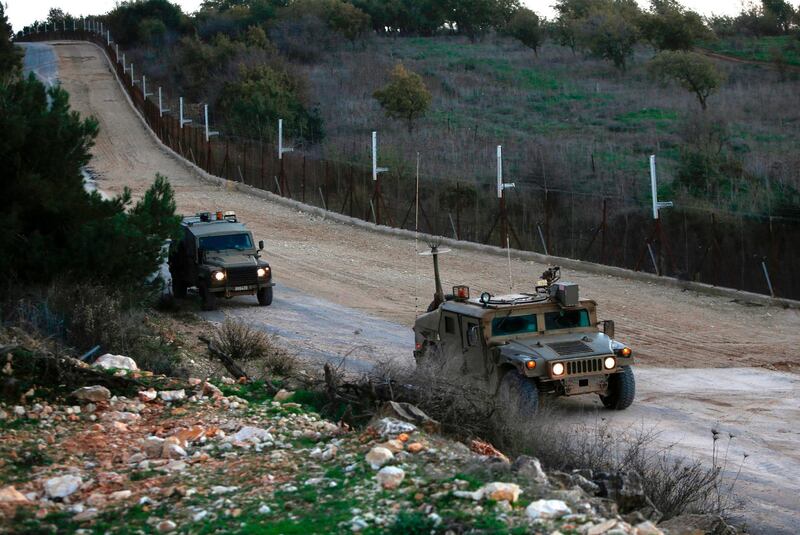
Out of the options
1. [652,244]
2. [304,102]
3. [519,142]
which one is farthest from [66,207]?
[304,102]

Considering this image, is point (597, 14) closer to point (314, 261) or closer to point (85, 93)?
point (85, 93)

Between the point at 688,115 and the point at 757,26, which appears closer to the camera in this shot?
the point at 688,115

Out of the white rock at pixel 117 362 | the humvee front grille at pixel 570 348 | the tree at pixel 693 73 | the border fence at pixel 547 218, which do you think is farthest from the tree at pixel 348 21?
the white rock at pixel 117 362

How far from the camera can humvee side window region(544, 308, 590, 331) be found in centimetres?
1504

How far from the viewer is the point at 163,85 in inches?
2805

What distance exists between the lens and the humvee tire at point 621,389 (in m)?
14.9

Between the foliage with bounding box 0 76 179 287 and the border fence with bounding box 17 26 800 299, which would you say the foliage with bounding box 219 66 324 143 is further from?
the foliage with bounding box 0 76 179 287

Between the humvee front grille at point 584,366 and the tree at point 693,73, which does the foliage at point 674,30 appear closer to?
the tree at point 693,73

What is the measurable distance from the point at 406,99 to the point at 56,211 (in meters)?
38.8

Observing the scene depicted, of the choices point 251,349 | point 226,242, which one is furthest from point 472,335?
point 226,242

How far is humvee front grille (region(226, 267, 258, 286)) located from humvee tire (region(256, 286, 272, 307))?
629 millimetres

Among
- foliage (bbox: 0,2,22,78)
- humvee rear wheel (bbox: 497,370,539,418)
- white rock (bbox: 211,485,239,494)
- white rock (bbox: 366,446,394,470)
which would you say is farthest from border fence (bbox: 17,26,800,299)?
white rock (bbox: 211,485,239,494)

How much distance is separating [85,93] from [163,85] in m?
6.42

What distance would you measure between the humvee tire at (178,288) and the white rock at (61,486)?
14.6 m
